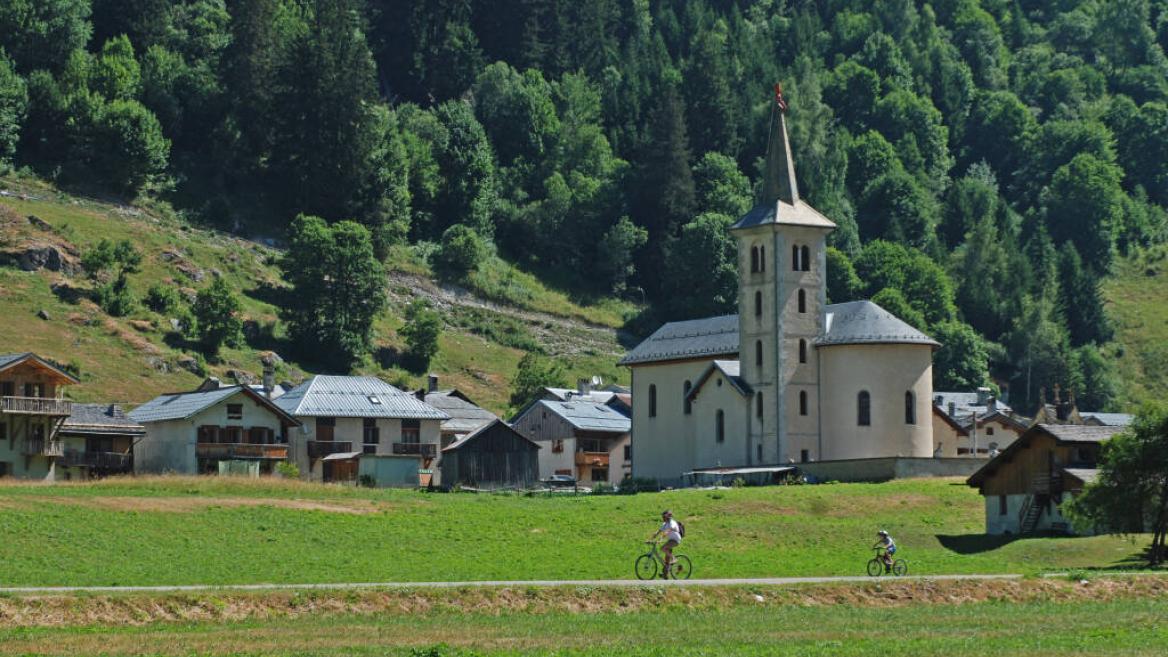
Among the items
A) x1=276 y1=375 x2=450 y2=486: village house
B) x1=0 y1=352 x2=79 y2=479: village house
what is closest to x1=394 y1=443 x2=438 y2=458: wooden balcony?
x1=276 y1=375 x2=450 y2=486: village house

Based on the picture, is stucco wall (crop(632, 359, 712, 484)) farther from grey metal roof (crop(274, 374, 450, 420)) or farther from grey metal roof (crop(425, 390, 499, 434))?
grey metal roof (crop(274, 374, 450, 420))

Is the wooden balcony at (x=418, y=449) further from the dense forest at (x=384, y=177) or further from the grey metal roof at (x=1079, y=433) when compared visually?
the grey metal roof at (x=1079, y=433)

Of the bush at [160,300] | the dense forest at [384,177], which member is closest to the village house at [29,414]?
the bush at [160,300]

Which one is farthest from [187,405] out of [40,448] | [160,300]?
[160,300]

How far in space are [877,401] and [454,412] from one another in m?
30.6

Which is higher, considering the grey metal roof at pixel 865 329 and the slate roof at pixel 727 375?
the grey metal roof at pixel 865 329

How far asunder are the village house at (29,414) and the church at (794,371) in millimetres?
32120

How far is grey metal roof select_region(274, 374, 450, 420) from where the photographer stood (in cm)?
10419

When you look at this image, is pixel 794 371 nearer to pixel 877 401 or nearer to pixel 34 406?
pixel 877 401

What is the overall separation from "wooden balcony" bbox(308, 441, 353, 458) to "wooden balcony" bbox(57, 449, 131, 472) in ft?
32.6

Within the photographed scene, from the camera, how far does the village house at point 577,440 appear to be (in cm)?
12000

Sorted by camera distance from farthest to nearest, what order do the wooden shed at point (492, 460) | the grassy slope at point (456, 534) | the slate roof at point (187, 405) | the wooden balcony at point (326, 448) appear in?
the wooden shed at point (492, 460), the wooden balcony at point (326, 448), the slate roof at point (187, 405), the grassy slope at point (456, 534)

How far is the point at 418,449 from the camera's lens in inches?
4210

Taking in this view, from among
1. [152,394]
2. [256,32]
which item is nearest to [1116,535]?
[152,394]
